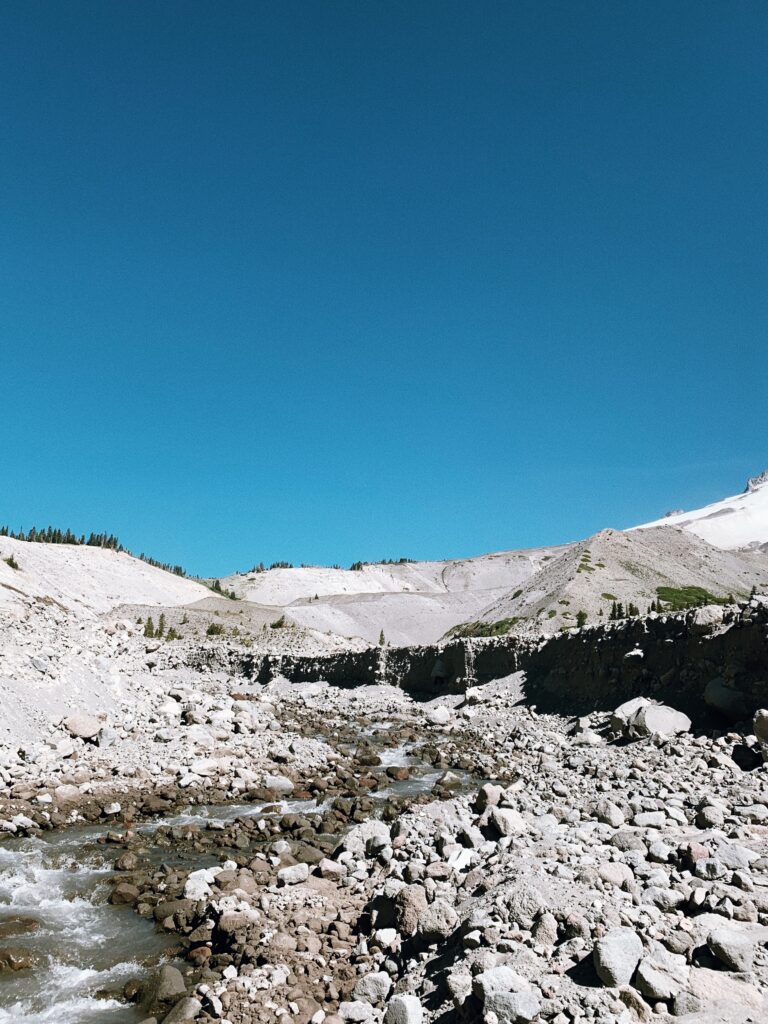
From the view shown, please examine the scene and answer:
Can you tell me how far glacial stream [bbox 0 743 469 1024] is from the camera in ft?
26.4

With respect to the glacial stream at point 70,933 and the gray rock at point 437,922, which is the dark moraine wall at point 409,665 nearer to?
the glacial stream at point 70,933

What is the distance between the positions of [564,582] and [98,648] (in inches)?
1580

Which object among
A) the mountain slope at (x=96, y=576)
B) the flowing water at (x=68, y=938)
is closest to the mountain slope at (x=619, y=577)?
the flowing water at (x=68, y=938)

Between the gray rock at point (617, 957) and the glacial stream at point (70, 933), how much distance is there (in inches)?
220

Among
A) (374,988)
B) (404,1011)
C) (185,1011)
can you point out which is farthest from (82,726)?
(404,1011)

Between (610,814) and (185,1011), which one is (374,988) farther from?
(610,814)

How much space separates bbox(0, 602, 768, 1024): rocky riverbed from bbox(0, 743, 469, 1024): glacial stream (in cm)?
4

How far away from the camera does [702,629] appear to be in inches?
910

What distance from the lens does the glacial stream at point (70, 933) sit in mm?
8055

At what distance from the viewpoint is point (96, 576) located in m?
93.6

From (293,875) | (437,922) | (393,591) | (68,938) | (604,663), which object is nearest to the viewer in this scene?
(437,922)

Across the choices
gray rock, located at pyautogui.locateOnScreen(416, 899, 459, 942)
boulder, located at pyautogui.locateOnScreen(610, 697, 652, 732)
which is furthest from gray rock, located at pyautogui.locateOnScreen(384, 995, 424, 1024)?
boulder, located at pyautogui.locateOnScreen(610, 697, 652, 732)

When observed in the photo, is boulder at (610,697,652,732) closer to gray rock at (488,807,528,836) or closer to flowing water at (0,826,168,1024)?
gray rock at (488,807,528,836)

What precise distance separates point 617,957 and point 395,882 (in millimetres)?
4097
